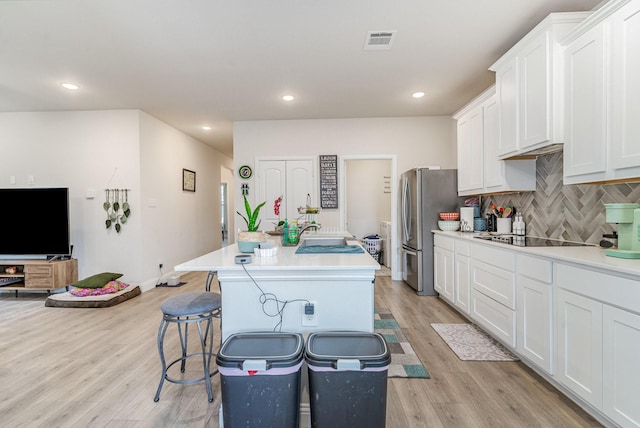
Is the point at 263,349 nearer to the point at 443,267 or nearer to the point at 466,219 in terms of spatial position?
the point at 443,267

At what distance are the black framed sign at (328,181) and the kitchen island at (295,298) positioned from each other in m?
3.35

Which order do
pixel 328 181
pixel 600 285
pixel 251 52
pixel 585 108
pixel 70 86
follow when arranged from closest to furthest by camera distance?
pixel 600 285 < pixel 585 108 < pixel 251 52 < pixel 70 86 < pixel 328 181

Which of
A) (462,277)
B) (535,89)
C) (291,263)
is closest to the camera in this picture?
(291,263)

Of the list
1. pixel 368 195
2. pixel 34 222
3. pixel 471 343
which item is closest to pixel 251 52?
pixel 471 343

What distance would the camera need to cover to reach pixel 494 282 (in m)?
2.54

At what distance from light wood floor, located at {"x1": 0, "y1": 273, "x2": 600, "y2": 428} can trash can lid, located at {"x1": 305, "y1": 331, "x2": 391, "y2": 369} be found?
0.60m

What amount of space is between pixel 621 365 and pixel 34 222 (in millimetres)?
6111

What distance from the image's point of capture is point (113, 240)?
4398 millimetres

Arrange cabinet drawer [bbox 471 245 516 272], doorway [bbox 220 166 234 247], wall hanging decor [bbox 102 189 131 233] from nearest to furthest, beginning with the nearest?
cabinet drawer [bbox 471 245 516 272]
wall hanging decor [bbox 102 189 131 233]
doorway [bbox 220 166 234 247]

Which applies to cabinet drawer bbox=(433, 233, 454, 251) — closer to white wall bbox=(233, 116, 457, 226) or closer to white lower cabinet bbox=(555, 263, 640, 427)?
white wall bbox=(233, 116, 457, 226)

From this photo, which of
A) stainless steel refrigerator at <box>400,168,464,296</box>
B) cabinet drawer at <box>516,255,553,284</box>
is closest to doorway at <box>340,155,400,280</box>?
stainless steel refrigerator at <box>400,168,464,296</box>

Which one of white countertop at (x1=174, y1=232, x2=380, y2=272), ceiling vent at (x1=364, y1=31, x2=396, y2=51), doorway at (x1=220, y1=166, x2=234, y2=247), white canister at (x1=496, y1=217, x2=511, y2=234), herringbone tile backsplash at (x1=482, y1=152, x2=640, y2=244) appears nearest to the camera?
white countertop at (x1=174, y1=232, x2=380, y2=272)

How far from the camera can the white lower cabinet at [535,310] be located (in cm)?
192

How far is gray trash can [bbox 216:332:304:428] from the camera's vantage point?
1.29m
